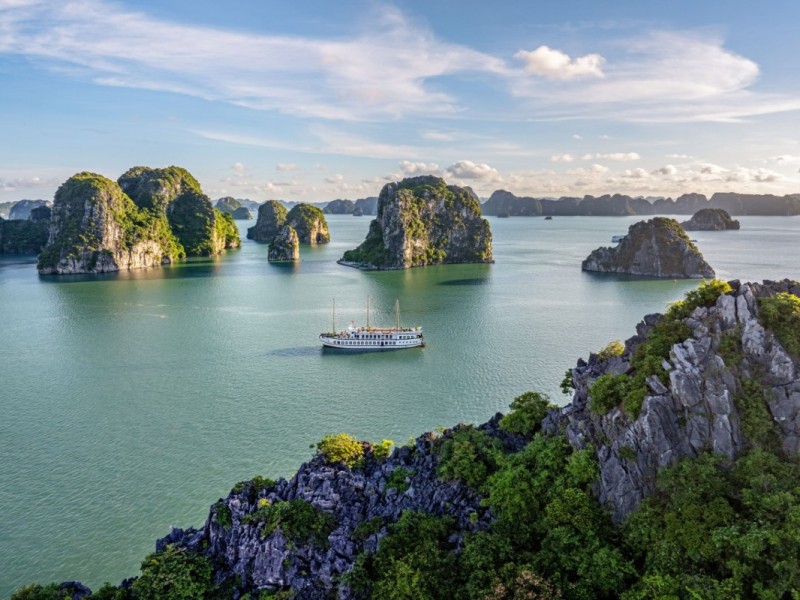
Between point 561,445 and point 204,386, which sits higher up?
point 561,445

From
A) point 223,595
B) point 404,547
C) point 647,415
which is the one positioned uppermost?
point 647,415

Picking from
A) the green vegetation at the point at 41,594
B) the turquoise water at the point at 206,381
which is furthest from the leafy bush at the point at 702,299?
the green vegetation at the point at 41,594

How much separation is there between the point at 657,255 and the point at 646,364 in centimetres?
11218

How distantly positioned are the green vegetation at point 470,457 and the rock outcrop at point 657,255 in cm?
10823

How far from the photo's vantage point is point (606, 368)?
1148 inches

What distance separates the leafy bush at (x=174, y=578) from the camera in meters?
24.0

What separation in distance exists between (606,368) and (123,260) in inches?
5850

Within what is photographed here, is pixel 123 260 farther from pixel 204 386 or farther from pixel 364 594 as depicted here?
pixel 364 594

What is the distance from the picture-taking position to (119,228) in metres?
149

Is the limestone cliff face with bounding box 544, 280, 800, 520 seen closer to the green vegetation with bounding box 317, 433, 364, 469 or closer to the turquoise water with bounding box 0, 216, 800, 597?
the green vegetation with bounding box 317, 433, 364, 469

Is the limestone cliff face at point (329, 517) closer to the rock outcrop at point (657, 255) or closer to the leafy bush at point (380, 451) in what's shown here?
the leafy bush at point (380, 451)

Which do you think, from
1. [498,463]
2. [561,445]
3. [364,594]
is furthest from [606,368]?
[364,594]

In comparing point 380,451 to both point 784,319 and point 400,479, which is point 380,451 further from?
point 784,319

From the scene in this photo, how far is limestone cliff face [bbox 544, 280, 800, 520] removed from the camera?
2248 cm
